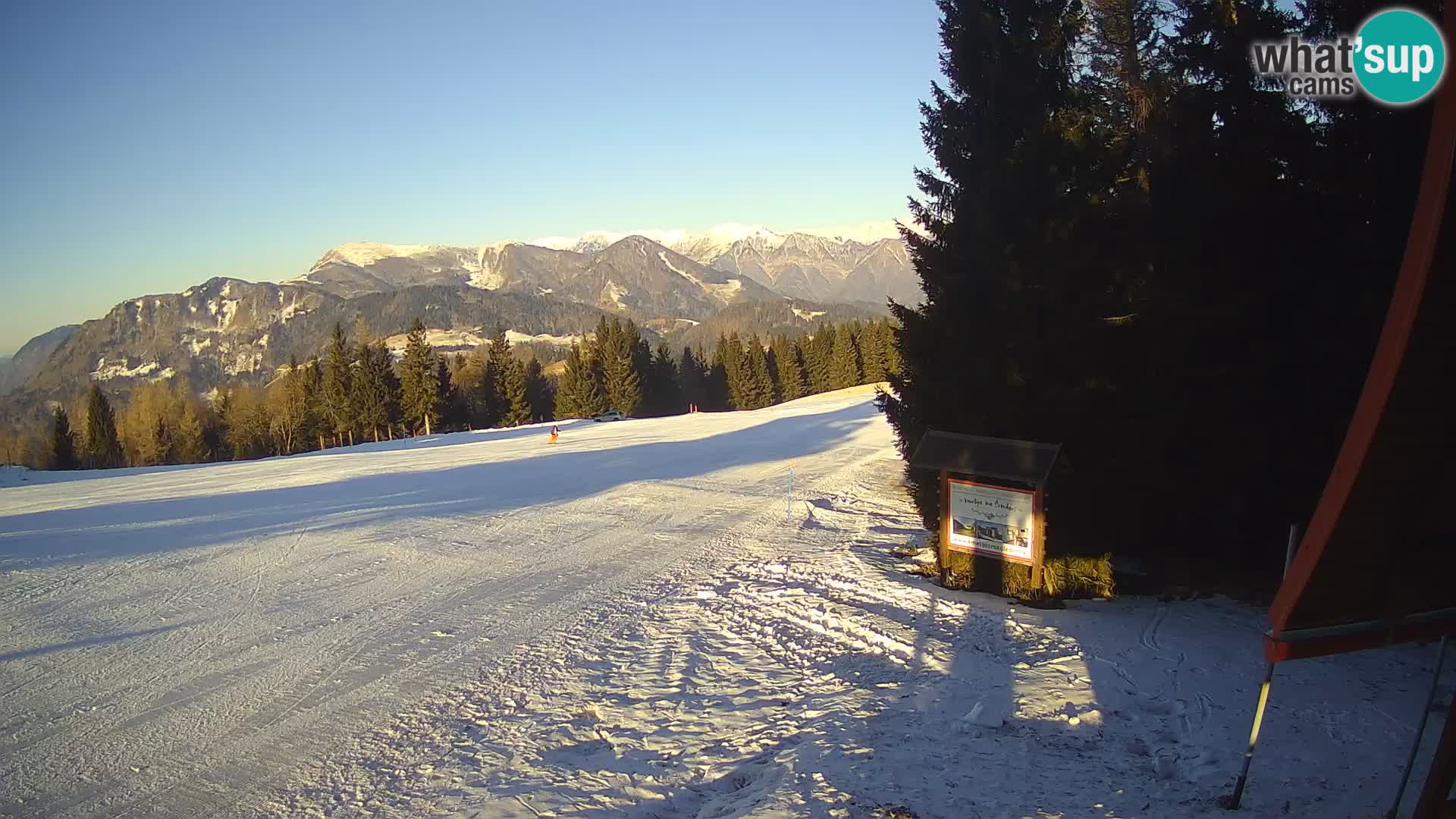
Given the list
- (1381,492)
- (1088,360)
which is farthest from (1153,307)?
(1381,492)

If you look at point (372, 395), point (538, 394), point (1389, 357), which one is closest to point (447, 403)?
point (372, 395)

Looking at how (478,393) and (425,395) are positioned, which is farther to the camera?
(478,393)

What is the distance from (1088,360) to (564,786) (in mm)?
8506

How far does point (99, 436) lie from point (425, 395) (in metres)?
32.4

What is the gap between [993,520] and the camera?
10.8 m

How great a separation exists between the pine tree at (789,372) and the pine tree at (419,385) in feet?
123

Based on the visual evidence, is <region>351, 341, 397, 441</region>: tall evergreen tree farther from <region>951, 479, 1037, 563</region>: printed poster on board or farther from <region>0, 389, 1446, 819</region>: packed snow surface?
<region>951, 479, 1037, 563</region>: printed poster on board

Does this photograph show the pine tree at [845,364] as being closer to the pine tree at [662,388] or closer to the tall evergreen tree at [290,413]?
the pine tree at [662,388]

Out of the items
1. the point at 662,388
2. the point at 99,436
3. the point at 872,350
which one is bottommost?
the point at 99,436

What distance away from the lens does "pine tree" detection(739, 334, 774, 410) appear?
252 ft

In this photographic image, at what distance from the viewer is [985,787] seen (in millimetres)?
5887

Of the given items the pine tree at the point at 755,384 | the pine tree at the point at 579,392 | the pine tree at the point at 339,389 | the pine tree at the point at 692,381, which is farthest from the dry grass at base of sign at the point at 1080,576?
the pine tree at the point at 692,381

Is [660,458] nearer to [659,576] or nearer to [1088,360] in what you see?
[659,576]

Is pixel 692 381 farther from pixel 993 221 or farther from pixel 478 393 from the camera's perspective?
pixel 993 221
